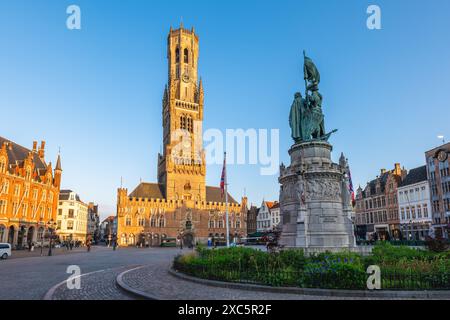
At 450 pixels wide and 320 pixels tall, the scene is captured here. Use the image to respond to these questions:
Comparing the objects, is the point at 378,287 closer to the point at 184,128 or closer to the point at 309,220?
the point at 309,220

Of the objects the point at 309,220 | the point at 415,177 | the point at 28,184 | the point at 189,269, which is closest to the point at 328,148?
the point at 309,220

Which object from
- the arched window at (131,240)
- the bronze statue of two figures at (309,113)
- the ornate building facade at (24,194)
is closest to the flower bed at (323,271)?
the bronze statue of two figures at (309,113)

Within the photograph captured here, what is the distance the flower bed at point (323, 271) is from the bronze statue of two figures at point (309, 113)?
1087 centimetres

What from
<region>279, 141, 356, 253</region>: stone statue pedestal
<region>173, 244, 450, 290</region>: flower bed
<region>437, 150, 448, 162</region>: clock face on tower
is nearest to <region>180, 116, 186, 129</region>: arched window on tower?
<region>437, 150, 448, 162</region>: clock face on tower

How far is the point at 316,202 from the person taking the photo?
21.0 meters

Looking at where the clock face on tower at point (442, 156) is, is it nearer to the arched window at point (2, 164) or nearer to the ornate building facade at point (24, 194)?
the ornate building facade at point (24, 194)

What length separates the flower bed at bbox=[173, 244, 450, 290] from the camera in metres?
10.3

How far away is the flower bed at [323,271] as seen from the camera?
1027 centimetres

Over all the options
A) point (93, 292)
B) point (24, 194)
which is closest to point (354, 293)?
point (93, 292)

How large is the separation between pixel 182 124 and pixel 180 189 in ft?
59.8

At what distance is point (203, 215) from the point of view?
276ft
